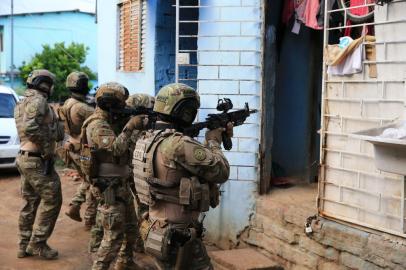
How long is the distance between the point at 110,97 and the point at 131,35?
351cm

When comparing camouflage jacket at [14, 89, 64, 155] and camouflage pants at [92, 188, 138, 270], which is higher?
camouflage jacket at [14, 89, 64, 155]

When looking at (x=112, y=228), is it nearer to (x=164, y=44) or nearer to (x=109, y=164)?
(x=109, y=164)

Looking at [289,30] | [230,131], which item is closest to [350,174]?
[230,131]

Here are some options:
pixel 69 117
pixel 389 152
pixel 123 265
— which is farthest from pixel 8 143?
pixel 389 152

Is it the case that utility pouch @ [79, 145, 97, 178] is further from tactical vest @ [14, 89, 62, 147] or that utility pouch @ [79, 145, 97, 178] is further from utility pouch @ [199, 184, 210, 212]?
utility pouch @ [199, 184, 210, 212]

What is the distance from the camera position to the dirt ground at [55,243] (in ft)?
18.4

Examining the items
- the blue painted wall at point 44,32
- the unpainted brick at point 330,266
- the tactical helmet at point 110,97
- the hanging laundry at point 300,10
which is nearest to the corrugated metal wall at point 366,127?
the unpainted brick at point 330,266

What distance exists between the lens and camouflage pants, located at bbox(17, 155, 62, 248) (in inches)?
222

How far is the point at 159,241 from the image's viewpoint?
12.0ft

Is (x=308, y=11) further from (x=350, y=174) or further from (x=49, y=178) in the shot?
(x=49, y=178)

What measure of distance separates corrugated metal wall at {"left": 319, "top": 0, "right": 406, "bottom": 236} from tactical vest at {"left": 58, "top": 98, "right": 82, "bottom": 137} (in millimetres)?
3342

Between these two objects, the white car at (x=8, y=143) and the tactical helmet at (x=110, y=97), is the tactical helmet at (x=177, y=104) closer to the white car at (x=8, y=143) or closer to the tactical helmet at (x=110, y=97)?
the tactical helmet at (x=110, y=97)

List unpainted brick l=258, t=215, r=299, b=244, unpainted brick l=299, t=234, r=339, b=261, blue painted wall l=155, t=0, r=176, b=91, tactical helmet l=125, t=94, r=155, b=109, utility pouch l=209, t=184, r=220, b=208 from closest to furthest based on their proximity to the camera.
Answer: utility pouch l=209, t=184, r=220, b=208, unpainted brick l=299, t=234, r=339, b=261, unpainted brick l=258, t=215, r=299, b=244, tactical helmet l=125, t=94, r=155, b=109, blue painted wall l=155, t=0, r=176, b=91

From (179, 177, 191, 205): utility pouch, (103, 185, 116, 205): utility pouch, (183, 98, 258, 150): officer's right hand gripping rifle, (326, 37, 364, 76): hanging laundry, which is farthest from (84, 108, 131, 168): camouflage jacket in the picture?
(326, 37, 364, 76): hanging laundry
